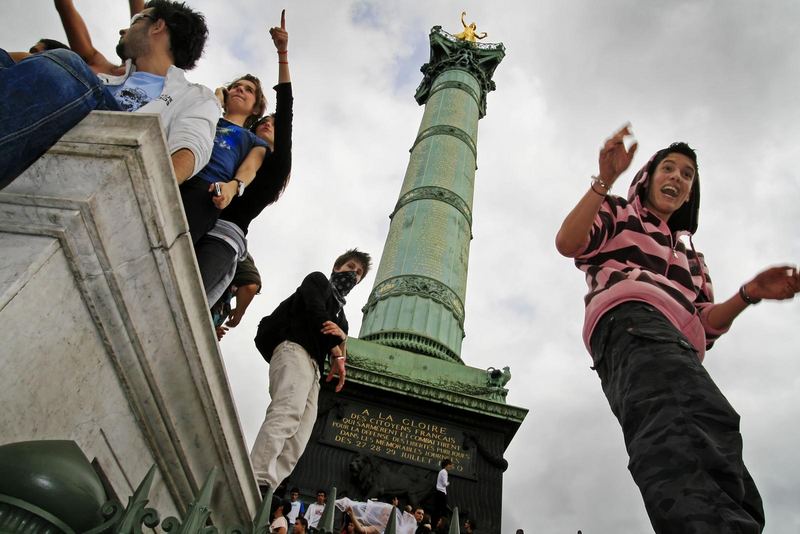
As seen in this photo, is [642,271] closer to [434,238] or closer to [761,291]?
[761,291]

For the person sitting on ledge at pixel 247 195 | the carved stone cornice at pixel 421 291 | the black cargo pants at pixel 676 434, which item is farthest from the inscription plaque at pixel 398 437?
the black cargo pants at pixel 676 434

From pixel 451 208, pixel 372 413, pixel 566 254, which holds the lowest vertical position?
pixel 566 254

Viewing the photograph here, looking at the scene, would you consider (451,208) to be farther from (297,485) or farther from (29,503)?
(29,503)

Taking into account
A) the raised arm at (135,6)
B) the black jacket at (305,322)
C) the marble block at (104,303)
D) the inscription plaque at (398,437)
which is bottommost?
the marble block at (104,303)

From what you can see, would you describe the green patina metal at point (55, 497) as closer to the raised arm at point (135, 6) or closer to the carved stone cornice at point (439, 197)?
the raised arm at point (135, 6)

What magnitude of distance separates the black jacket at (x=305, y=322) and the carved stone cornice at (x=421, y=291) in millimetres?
5892

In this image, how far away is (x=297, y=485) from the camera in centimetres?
640

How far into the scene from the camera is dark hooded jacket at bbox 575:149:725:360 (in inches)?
82.7

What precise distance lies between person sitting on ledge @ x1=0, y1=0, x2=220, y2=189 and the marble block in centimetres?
8

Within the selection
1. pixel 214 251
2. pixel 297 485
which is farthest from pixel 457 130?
pixel 214 251

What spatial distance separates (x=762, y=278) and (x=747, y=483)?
0.97 meters

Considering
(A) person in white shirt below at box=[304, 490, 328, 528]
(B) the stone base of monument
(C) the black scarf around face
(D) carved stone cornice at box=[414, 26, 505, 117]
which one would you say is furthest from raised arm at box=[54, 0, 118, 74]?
(D) carved stone cornice at box=[414, 26, 505, 117]

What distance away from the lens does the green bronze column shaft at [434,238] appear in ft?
30.2

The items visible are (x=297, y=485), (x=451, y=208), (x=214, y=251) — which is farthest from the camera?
(x=451, y=208)
